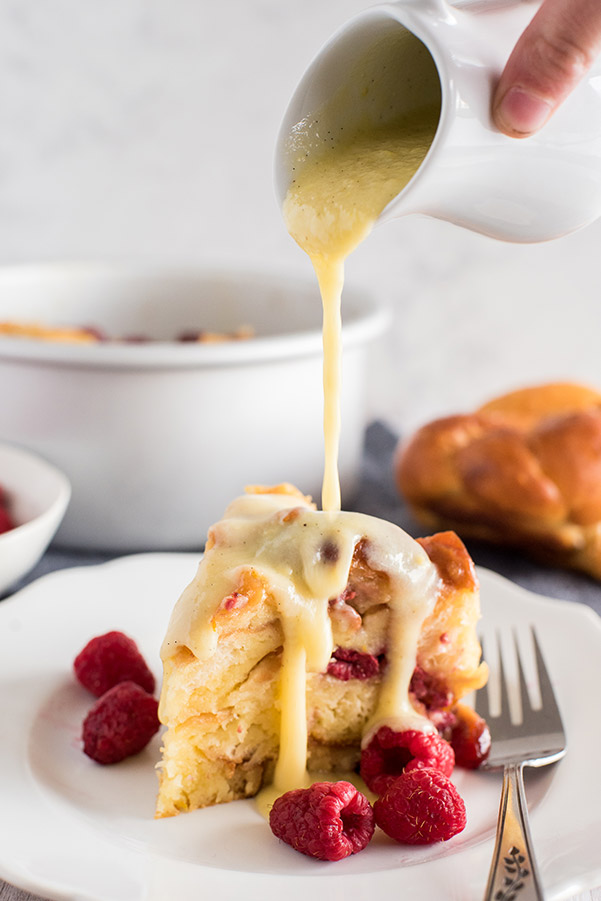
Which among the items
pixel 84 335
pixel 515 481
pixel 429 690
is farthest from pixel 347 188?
pixel 84 335

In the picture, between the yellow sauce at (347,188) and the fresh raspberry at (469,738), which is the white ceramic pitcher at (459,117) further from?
the fresh raspberry at (469,738)

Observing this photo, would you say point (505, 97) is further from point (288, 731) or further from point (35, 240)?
point (35, 240)

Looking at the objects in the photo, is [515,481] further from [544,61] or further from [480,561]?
[544,61]

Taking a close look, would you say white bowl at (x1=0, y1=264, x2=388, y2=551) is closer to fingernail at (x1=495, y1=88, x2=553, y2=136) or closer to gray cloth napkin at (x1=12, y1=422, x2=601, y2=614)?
gray cloth napkin at (x1=12, y1=422, x2=601, y2=614)

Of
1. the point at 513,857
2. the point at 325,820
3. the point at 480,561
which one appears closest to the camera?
the point at 513,857

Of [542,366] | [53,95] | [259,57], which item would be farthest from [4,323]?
[542,366]
